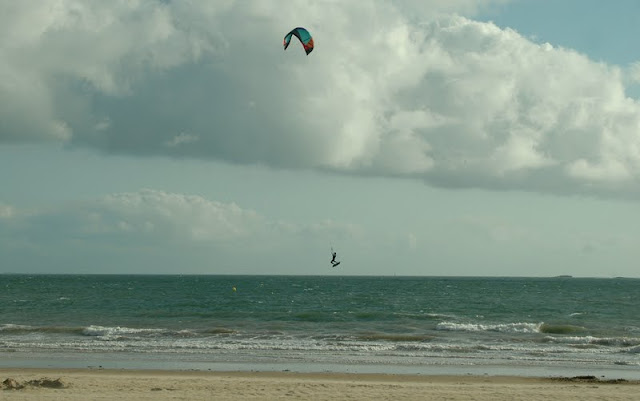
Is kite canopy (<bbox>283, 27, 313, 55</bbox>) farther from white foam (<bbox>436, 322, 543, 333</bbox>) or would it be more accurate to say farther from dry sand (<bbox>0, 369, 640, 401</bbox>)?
white foam (<bbox>436, 322, 543, 333</bbox>)

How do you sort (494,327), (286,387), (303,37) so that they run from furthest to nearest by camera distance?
(494,327)
(303,37)
(286,387)

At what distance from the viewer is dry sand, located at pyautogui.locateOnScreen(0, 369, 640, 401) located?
1773cm

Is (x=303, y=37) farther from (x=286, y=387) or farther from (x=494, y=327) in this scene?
(x=494, y=327)

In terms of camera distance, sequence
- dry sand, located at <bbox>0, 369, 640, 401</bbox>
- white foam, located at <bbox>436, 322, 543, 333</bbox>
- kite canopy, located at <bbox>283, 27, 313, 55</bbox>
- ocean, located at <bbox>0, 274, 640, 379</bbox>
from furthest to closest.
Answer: white foam, located at <bbox>436, 322, 543, 333</bbox>, kite canopy, located at <bbox>283, 27, 313, 55</bbox>, ocean, located at <bbox>0, 274, 640, 379</bbox>, dry sand, located at <bbox>0, 369, 640, 401</bbox>

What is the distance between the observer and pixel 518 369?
79.3 feet

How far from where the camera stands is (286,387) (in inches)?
742

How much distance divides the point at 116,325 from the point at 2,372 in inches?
739

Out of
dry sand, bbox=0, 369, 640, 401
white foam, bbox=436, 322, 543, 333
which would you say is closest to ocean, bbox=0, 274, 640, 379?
white foam, bbox=436, 322, 543, 333

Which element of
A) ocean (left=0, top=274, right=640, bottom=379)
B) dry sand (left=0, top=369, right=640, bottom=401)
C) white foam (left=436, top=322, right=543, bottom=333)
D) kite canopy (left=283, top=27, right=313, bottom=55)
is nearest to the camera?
dry sand (left=0, top=369, right=640, bottom=401)

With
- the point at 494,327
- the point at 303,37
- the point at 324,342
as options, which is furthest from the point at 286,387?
the point at 494,327

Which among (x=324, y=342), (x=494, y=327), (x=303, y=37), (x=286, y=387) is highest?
(x=303, y=37)

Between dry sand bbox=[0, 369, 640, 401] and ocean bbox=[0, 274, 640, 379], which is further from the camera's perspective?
ocean bbox=[0, 274, 640, 379]

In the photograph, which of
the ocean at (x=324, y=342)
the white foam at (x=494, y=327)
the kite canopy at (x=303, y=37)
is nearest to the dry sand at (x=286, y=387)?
Result: the ocean at (x=324, y=342)

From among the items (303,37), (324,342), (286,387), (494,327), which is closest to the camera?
(286,387)
